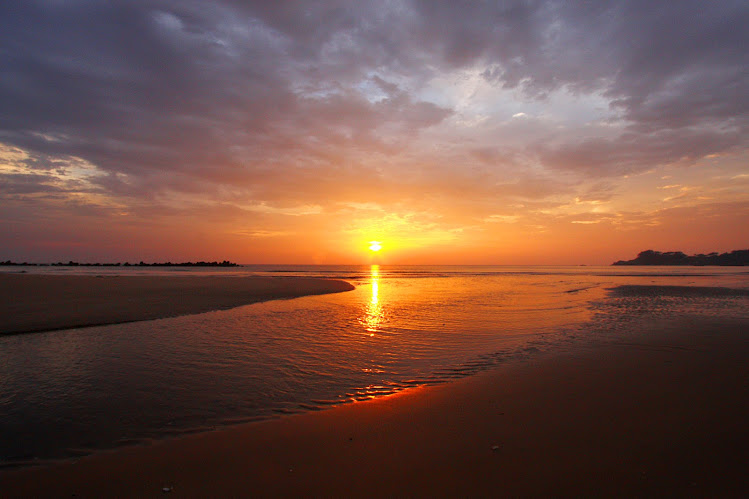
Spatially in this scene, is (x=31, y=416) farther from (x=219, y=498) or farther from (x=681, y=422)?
(x=681, y=422)

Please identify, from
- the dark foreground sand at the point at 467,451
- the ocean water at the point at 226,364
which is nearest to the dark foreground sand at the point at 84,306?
the ocean water at the point at 226,364

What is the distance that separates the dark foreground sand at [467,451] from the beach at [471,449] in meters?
0.02

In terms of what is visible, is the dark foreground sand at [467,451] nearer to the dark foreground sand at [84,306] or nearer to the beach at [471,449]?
the beach at [471,449]

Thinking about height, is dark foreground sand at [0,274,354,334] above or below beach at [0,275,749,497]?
above

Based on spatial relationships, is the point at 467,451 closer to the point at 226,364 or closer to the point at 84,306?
the point at 226,364

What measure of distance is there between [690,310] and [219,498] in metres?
24.4

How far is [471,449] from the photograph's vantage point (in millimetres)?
5074

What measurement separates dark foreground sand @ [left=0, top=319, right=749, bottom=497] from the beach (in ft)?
0.07

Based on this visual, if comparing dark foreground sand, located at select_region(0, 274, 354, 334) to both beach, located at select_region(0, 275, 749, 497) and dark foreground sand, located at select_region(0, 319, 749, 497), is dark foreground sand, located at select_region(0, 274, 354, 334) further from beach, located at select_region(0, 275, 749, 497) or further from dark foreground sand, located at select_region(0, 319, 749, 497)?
dark foreground sand, located at select_region(0, 319, 749, 497)

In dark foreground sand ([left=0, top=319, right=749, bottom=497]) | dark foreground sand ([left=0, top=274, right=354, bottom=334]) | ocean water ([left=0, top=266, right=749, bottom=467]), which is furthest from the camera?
dark foreground sand ([left=0, top=274, right=354, bottom=334])

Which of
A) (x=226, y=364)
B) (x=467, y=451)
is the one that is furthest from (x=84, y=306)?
(x=467, y=451)

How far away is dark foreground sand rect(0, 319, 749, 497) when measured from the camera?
13.9ft

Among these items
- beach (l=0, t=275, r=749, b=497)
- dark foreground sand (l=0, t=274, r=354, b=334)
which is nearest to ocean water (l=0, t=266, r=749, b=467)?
beach (l=0, t=275, r=749, b=497)

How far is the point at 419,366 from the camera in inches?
371
